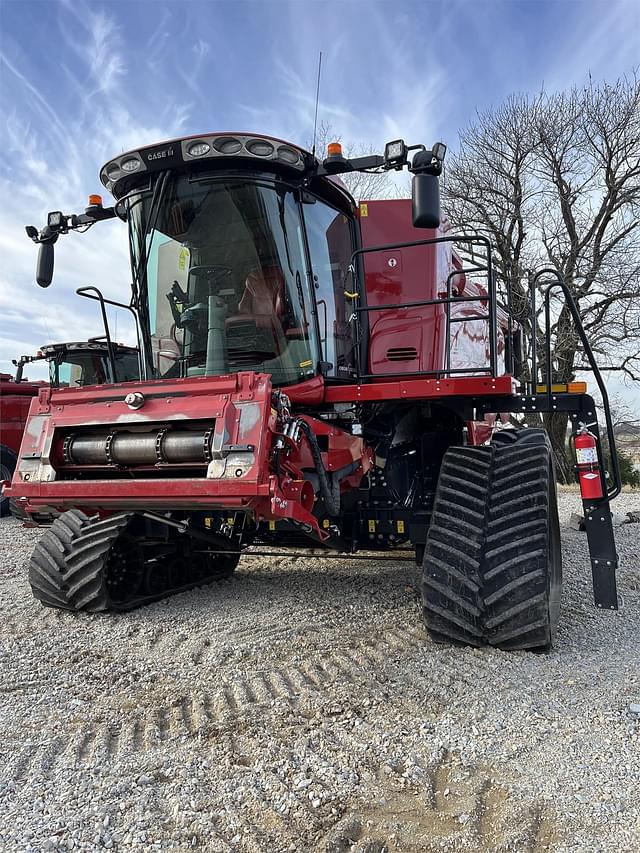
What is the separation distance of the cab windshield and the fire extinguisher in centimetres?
183

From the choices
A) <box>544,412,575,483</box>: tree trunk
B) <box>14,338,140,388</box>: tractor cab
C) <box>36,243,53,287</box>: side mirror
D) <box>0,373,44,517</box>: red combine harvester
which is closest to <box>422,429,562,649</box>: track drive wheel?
<box>36,243,53,287</box>: side mirror

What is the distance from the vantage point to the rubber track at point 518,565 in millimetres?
3619

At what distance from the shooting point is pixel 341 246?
501 centimetres

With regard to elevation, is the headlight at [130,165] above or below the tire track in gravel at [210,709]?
above

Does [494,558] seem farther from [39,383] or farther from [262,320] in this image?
[39,383]

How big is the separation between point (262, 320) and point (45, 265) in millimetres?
1940

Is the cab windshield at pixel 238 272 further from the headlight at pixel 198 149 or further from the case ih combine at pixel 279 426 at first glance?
the headlight at pixel 198 149

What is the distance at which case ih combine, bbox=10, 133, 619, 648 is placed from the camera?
3.74 meters

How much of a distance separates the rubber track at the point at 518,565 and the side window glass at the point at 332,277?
1.44 m

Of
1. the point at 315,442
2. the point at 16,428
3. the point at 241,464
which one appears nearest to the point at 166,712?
the point at 241,464

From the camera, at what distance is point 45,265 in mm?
5113

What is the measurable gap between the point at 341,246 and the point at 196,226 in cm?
114

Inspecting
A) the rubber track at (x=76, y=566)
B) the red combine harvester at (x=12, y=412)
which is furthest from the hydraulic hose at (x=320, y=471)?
the red combine harvester at (x=12, y=412)

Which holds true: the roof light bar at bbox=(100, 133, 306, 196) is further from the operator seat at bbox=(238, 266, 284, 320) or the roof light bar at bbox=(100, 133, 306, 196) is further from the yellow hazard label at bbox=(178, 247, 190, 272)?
the operator seat at bbox=(238, 266, 284, 320)
